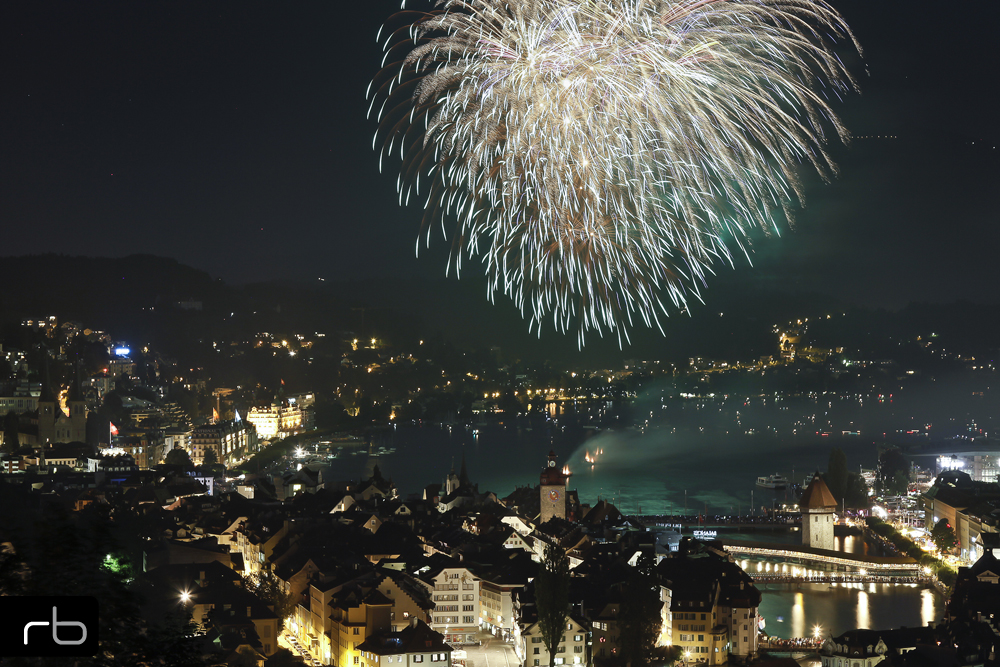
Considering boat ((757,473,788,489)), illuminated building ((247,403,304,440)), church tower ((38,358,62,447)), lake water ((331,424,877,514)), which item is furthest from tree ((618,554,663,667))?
illuminated building ((247,403,304,440))

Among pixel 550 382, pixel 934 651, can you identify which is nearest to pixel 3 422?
pixel 934 651

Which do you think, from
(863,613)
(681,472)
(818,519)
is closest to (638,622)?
(863,613)

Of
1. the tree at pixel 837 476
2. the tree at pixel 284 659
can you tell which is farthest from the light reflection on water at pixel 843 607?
the tree at pixel 837 476

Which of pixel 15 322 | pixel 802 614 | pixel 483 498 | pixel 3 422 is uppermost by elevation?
pixel 15 322

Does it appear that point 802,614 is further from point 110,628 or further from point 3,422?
point 3,422

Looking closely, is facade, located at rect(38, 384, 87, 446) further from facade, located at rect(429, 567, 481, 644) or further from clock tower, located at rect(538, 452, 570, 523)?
facade, located at rect(429, 567, 481, 644)

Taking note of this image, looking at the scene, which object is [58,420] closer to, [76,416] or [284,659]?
[76,416]

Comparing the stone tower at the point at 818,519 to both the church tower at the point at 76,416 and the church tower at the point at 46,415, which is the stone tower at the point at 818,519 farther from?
the church tower at the point at 46,415
